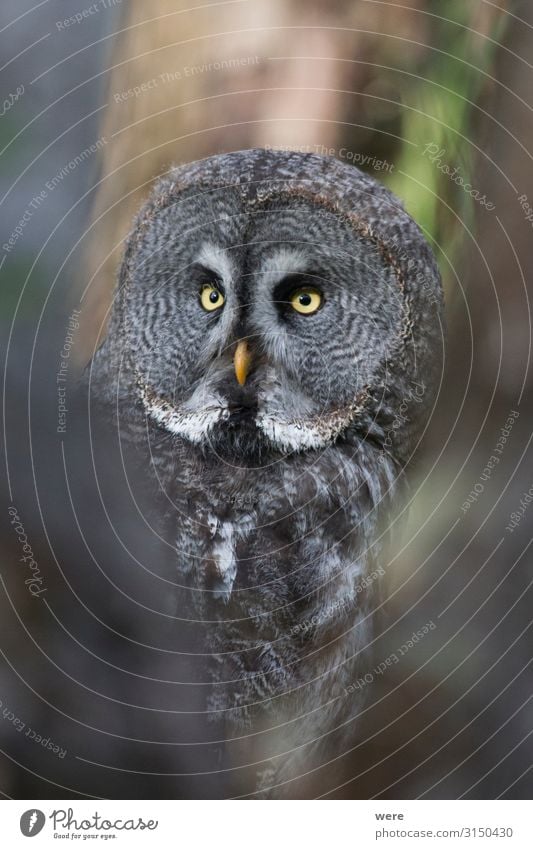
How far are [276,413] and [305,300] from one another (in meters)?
0.19

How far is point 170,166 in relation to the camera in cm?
107

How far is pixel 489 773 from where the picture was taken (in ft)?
3.68

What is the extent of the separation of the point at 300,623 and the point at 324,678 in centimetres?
11

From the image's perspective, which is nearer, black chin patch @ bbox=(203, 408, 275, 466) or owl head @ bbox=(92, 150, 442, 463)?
owl head @ bbox=(92, 150, 442, 463)

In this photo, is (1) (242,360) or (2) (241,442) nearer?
(1) (242,360)

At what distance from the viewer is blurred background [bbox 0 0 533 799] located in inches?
41.6

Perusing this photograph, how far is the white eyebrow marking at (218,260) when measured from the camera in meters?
1.04

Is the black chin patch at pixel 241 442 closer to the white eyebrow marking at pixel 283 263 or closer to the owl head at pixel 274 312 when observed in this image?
the owl head at pixel 274 312
